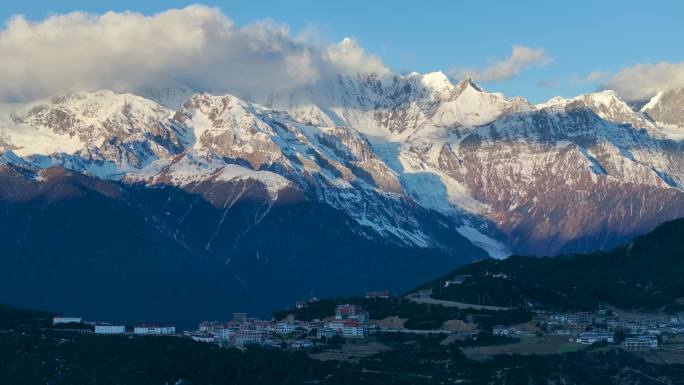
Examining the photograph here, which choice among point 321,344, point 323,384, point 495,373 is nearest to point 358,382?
point 323,384

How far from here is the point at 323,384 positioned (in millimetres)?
170500

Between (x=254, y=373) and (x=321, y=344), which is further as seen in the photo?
(x=321, y=344)

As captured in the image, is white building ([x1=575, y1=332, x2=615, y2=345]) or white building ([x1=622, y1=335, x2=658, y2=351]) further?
white building ([x1=575, y1=332, x2=615, y2=345])

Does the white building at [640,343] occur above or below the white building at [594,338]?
below

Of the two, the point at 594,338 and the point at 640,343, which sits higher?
the point at 594,338

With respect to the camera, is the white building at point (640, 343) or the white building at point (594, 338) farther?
the white building at point (594, 338)

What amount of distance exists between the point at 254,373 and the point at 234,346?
60.8 feet

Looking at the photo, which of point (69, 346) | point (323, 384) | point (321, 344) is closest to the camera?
point (323, 384)

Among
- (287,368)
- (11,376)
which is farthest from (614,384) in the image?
(11,376)

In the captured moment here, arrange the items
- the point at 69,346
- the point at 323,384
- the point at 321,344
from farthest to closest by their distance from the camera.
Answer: the point at 321,344, the point at 69,346, the point at 323,384

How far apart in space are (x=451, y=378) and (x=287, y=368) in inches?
617

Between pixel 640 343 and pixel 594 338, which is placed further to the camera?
pixel 594 338

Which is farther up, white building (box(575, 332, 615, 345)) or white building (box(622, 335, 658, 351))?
white building (box(575, 332, 615, 345))

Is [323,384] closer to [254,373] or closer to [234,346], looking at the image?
[254,373]
